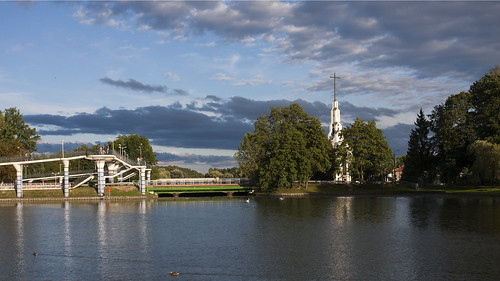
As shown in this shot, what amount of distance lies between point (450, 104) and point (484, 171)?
80.4ft

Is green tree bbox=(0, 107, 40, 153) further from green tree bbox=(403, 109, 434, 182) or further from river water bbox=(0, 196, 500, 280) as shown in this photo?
green tree bbox=(403, 109, 434, 182)

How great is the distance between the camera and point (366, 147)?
12406 centimetres

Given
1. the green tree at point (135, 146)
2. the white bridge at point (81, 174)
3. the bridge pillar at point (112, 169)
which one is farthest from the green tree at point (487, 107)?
the green tree at point (135, 146)

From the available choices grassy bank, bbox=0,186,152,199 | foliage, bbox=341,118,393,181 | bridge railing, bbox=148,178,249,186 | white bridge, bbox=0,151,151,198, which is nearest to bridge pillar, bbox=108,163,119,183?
white bridge, bbox=0,151,151,198

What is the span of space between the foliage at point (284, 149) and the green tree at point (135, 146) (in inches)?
1709

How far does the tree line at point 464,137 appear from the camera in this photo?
10194cm

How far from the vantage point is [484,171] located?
3952 inches

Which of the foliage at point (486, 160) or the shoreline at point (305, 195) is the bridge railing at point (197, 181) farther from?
the foliage at point (486, 160)

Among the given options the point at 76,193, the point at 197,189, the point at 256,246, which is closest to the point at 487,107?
the point at 197,189

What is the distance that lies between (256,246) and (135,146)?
416ft

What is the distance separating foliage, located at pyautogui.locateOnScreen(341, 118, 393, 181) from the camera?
398 ft

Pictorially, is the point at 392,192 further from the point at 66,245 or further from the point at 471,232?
the point at 66,245

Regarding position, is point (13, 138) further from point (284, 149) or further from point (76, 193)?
point (284, 149)

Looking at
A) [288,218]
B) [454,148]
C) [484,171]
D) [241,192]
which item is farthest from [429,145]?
[288,218]
